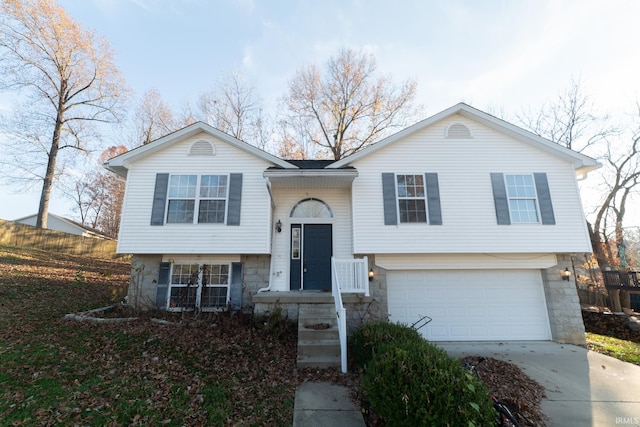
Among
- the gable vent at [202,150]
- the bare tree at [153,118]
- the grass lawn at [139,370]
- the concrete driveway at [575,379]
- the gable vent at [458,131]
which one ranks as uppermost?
the bare tree at [153,118]

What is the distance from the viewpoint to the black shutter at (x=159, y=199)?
833 cm

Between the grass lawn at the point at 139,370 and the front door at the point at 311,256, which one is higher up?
the front door at the point at 311,256

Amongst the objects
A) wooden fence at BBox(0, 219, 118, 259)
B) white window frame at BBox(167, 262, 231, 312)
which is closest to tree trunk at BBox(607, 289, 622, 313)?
white window frame at BBox(167, 262, 231, 312)

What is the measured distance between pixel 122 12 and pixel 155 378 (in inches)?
528

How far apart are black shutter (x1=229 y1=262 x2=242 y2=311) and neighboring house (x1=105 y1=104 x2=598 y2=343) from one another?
0.03 m

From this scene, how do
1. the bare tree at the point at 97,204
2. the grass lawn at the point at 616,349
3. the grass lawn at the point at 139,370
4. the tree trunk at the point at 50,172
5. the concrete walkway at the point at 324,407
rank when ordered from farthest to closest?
the bare tree at the point at 97,204 < the tree trunk at the point at 50,172 < the grass lawn at the point at 616,349 < the concrete walkway at the point at 324,407 < the grass lawn at the point at 139,370

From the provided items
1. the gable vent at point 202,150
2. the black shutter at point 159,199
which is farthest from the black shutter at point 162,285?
the gable vent at point 202,150

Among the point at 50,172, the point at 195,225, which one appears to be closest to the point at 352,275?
the point at 195,225

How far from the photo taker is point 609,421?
4180 millimetres

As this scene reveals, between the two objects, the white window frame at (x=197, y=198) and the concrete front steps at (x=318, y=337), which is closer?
the concrete front steps at (x=318, y=337)

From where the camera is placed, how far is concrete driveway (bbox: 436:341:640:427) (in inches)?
171

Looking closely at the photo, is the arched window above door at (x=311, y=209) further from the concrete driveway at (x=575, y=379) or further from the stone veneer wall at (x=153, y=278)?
the concrete driveway at (x=575, y=379)

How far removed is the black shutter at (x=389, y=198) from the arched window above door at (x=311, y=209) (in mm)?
1836

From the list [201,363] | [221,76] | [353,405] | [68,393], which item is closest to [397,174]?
[353,405]
